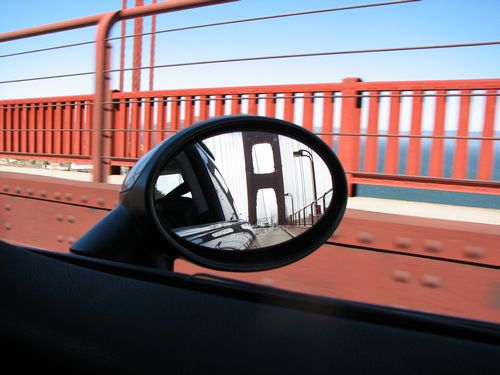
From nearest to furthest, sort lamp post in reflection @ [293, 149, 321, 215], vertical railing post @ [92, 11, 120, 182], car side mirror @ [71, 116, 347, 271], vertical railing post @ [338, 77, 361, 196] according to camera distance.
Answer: car side mirror @ [71, 116, 347, 271]
lamp post in reflection @ [293, 149, 321, 215]
vertical railing post @ [92, 11, 120, 182]
vertical railing post @ [338, 77, 361, 196]

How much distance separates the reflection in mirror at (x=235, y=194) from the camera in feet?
3.73

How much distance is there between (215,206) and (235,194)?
58mm

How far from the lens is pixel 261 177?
4.01ft

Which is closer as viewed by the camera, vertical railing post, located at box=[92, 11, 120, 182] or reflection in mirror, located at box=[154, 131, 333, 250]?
reflection in mirror, located at box=[154, 131, 333, 250]

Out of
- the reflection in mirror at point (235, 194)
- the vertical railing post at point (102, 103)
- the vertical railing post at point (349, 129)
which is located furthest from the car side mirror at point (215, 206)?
the vertical railing post at point (349, 129)

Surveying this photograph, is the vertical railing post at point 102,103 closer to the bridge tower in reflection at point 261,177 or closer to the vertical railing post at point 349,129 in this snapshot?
the vertical railing post at point 349,129

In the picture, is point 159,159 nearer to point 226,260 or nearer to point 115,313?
point 226,260

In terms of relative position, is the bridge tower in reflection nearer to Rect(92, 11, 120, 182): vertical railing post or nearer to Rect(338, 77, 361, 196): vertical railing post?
Rect(92, 11, 120, 182): vertical railing post

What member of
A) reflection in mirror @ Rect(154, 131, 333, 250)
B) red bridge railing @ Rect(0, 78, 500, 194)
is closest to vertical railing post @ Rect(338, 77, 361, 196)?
red bridge railing @ Rect(0, 78, 500, 194)

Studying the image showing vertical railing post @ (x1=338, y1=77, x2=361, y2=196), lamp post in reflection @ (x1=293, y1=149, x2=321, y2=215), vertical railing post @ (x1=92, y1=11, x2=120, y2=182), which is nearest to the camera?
lamp post in reflection @ (x1=293, y1=149, x2=321, y2=215)

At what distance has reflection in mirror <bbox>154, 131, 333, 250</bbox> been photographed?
1.14 metres

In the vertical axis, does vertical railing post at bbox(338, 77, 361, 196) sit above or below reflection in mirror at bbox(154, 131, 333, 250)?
above

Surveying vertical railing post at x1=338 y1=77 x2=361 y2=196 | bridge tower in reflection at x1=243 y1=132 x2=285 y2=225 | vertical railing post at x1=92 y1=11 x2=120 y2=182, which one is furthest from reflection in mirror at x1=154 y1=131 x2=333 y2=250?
vertical railing post at x1=338 y1=77 x2=361 y2=196

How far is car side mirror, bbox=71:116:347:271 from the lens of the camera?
110cm
